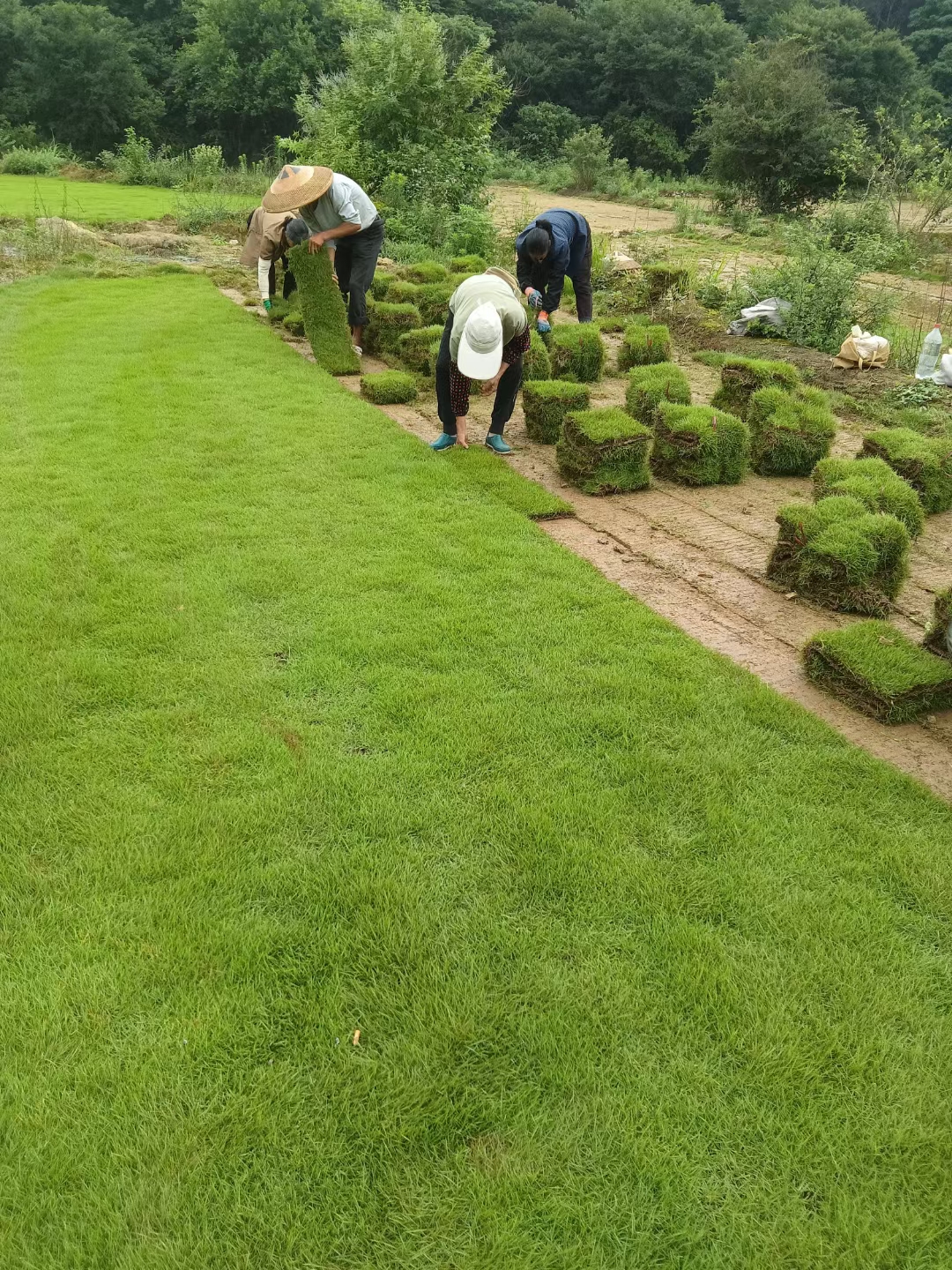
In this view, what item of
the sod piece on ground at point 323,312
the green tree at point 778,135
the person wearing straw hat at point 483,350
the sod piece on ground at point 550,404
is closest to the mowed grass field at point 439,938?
the person wearing straw hat at point 483,350

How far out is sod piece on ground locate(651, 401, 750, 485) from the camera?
5.81 metres

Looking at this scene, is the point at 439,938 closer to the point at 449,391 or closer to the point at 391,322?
the point at 449,391

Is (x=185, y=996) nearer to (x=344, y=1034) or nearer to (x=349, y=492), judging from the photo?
(x=344, y=1034)

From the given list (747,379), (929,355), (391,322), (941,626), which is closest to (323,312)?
(391,322)

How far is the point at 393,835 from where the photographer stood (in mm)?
2789

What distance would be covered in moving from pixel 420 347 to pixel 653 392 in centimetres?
254

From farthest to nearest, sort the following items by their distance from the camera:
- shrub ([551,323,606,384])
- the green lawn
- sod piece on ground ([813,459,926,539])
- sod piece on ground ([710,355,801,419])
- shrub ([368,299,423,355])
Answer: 1. the green lawn
2. shrub ([368,299,423,355])
3. shrub ([551,323,606,384])
4. sod piece on ground ([710,355,801,419])
5. sod piece on ground ([813,459,926,539])

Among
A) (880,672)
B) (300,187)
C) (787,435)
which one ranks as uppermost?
(300,187)

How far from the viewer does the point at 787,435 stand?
6.11 metres

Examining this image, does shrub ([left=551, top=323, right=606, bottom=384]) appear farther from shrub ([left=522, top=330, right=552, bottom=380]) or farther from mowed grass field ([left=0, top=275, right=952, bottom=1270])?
mowed grass field ([left=0, top=275, right=952, bottom=1270])

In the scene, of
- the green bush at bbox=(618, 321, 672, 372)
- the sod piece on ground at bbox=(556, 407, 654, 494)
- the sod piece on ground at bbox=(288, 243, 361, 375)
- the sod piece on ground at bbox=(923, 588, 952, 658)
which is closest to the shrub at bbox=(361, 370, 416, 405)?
the sod piece on ground at bbox=(288, 243, 361, 375)

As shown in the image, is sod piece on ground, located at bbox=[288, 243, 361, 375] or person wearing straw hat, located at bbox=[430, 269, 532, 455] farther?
sod piece on ground, located at bbox=[288, 243, 361, 375]

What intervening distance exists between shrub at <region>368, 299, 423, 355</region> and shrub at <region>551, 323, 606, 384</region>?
1.47 m

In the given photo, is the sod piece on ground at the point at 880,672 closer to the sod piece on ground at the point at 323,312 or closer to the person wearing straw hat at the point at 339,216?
the sod piece on ground at the point at 323,312
